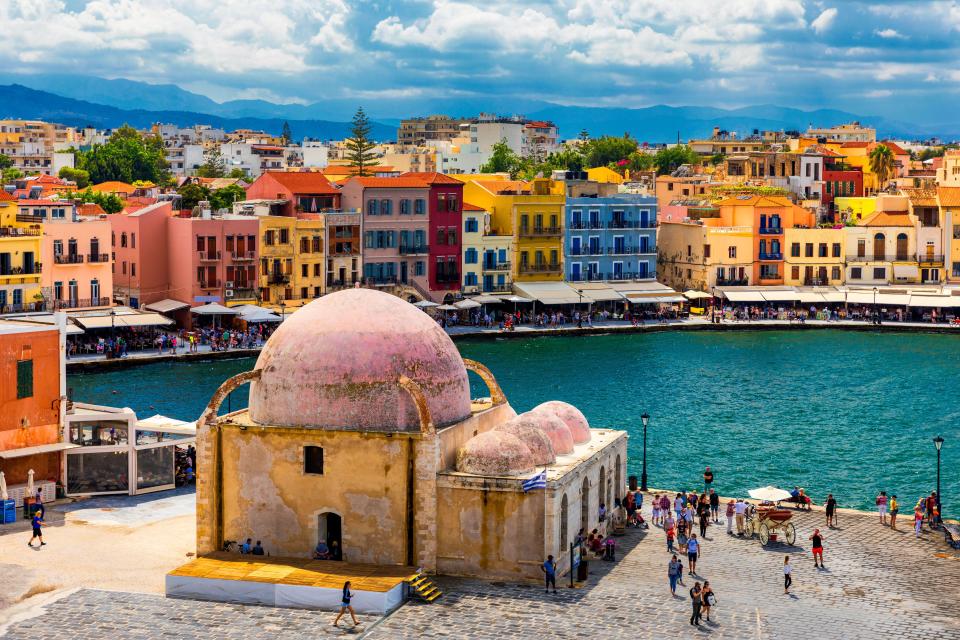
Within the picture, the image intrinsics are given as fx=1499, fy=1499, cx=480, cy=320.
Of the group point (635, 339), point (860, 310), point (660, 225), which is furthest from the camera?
point (660, 225)

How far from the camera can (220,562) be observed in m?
32.6

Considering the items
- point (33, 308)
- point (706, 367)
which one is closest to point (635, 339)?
point (706, 367)

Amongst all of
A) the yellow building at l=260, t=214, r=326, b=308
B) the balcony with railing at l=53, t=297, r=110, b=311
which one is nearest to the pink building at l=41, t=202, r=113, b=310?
the balcony with railing at l=53, t=297, r=110, b=311

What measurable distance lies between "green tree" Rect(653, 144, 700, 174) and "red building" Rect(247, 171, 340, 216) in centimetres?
7797

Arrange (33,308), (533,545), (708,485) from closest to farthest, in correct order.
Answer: (533,545)
(708,485)
(33,308)

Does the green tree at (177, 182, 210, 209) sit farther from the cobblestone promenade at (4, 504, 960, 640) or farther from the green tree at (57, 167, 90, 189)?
the cobblestone promenade at (4, 504, 960, 640)

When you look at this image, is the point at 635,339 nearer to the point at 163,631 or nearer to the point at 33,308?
the point at 33,308

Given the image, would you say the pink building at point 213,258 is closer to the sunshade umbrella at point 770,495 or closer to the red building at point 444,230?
the red building at point 444,230

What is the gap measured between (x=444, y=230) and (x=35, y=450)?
2065 inches

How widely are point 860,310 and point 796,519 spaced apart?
188ft

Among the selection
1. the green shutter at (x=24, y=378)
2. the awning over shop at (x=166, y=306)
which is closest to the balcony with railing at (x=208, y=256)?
the awning over shop at (x=166, y=306)

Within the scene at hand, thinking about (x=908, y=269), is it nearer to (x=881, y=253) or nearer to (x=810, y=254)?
(x=881, y=253)

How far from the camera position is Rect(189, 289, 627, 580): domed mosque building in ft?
107

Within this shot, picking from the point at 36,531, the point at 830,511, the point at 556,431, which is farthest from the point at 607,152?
the point at 36,531
